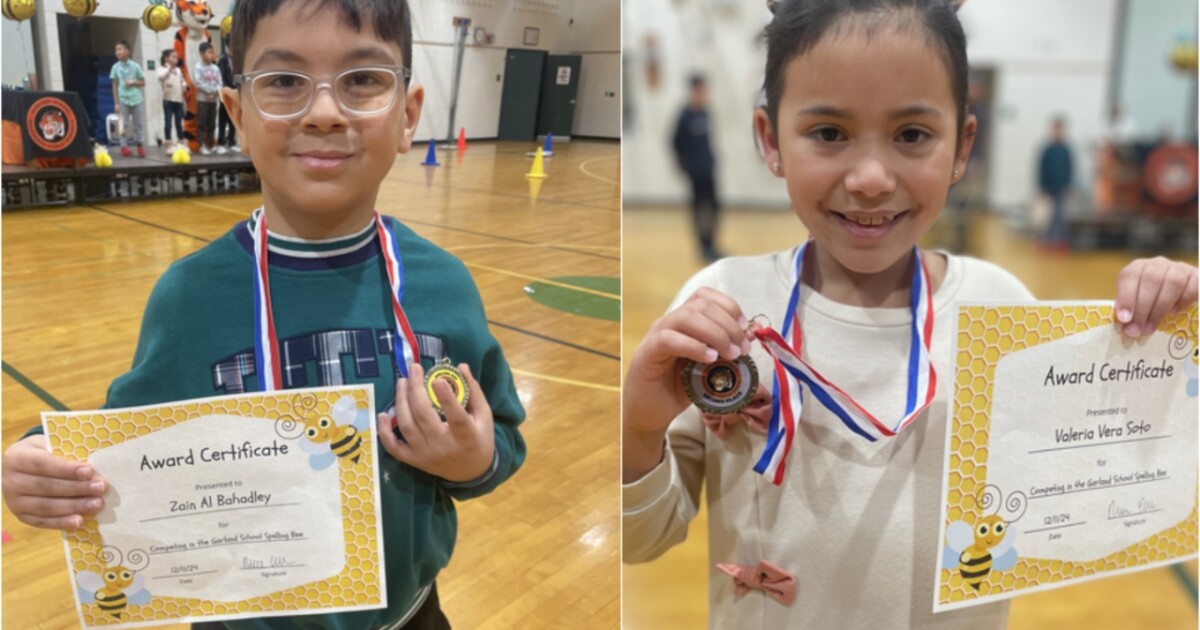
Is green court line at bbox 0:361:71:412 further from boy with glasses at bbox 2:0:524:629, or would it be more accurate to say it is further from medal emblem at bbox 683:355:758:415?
medal emblem at bbox 683:355:758:415

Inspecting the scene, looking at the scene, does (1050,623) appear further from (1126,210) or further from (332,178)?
(1126,210)

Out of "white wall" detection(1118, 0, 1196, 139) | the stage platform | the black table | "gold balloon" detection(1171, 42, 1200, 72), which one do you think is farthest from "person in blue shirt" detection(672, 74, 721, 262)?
"white wall" detection(1118, 0, 1196, 139)

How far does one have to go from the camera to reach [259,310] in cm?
67

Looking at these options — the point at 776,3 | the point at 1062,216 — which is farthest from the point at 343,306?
the point at 1062,216

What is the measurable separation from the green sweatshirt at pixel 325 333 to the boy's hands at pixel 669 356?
0.16m

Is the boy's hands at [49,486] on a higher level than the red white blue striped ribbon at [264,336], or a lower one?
lower

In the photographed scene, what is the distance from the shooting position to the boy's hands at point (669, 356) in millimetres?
590

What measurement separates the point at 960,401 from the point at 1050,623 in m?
1.22

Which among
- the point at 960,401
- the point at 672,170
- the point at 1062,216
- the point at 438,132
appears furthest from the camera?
the point at 1062,216

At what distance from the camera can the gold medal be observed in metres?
0.65

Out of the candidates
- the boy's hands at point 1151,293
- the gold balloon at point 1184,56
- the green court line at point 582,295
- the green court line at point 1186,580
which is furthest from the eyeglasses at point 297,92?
the gold balloon at point 1184,56

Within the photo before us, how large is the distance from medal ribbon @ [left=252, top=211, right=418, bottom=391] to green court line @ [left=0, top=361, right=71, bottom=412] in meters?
2.02

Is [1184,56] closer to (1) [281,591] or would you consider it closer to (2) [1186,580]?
(2) [1186,580]

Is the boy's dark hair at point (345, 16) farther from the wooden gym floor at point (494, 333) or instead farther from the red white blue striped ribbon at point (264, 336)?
the wooden gym floor at point (494, 333)
